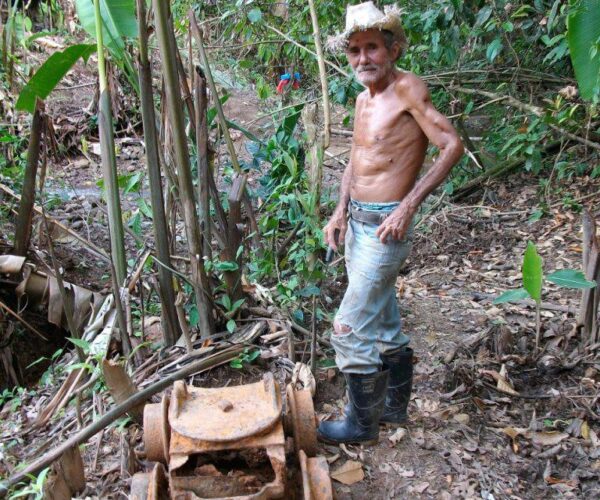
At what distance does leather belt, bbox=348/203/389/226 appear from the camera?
2547 mm

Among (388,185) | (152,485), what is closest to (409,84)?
(388,185)

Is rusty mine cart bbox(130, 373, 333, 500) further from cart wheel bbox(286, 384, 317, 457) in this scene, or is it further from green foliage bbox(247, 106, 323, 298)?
green foliage bbox(247, 106, 323, 298)

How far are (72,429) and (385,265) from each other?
1731 millimetres

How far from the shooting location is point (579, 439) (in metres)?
2.86

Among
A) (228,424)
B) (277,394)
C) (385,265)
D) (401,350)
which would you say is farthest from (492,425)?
Answer: (228,424)

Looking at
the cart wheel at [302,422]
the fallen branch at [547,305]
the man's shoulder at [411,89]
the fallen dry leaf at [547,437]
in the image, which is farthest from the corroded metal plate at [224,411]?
the fallen branch at [547,305]

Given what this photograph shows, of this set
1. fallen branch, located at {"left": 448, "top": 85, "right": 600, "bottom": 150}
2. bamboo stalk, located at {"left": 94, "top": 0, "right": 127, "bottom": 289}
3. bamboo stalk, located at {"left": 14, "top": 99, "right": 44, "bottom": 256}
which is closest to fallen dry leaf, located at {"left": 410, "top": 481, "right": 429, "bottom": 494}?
bamboo stalk, located at {"left": 94, "top": 0, "right": 127, "bottom": 289}

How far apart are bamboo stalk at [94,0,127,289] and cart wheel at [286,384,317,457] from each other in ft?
3.48

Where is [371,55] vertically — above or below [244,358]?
above

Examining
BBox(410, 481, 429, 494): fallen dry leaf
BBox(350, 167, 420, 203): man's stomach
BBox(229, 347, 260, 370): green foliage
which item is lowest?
BBox(410, 481, 429, 494): fallen dry leaf

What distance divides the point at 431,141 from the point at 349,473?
1.52m

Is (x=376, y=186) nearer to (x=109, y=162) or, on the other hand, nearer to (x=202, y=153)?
(x=202, y=153)

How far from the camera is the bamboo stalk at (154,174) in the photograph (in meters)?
2.82

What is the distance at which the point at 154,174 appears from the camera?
2.95 metres
